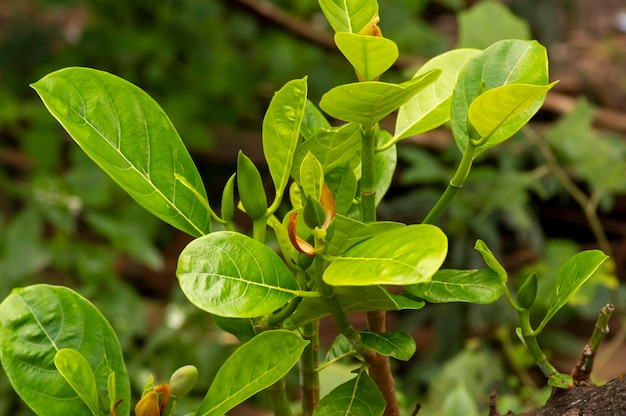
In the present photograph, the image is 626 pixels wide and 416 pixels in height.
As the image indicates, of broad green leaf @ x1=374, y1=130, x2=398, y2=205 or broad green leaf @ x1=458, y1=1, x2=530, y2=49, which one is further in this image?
broad green leaf @ x1=458, y1=1, x2=530, y2=49

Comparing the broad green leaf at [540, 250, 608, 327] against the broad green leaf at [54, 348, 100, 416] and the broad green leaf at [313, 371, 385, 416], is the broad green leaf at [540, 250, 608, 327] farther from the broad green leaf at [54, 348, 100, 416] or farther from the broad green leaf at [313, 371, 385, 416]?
the broad green leaf at [54, 348, 100, 416]

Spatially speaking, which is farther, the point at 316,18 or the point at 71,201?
the point at 316,18

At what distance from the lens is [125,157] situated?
1.52 feet

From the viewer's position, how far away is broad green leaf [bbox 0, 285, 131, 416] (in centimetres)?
46

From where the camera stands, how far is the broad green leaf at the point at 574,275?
45cm

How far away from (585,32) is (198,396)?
258cm

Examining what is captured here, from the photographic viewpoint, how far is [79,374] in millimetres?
437

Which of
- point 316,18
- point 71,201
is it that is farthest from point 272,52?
point 71,201

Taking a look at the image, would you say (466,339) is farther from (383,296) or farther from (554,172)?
(383,296)

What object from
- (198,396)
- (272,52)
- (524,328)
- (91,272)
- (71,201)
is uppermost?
(524,328)

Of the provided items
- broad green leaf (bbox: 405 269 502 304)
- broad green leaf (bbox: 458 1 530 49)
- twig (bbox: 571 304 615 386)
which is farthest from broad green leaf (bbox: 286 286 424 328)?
broad green leaf (bbox: 458 1 530 49)

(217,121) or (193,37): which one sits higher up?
(193,37)

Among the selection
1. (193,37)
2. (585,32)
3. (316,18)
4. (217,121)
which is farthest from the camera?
(585,32)

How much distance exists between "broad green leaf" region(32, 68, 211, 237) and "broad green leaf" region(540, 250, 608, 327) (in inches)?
8.4
